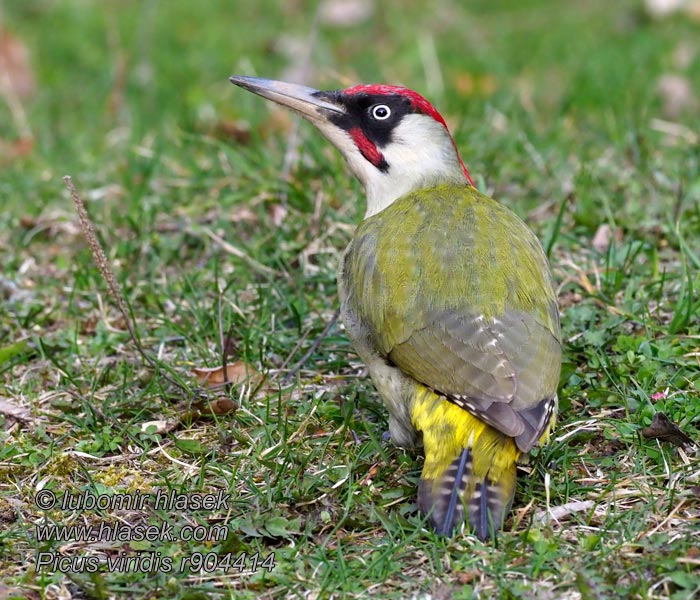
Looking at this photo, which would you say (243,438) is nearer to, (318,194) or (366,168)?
(366,168)

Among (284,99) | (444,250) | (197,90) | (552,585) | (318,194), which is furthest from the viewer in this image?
(197,90)

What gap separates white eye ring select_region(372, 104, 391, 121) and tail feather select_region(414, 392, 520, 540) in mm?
1279

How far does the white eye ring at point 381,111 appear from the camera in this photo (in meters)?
3.87

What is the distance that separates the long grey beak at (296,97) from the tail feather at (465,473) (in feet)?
4.40

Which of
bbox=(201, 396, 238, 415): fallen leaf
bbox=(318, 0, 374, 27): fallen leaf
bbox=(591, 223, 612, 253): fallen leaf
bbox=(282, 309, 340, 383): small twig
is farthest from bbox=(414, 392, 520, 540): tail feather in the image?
bbox=(318, 0, 374, 27): fallen leaf

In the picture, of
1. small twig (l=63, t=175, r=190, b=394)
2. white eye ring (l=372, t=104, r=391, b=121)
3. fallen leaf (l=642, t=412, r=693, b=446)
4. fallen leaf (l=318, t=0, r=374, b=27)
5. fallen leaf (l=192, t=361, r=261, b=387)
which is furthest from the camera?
fallen leaf (l=318, t=0, r=374, b=27)

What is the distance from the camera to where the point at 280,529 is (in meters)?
2.93

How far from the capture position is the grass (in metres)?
2.81

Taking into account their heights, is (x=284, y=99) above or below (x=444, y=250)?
above

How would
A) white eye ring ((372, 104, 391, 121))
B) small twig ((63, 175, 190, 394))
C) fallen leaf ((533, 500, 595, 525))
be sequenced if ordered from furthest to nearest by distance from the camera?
white eye ring ((372, 104, 391, 121))
small twig ((63, 175, 190, 394))
fallen leaf ((533, 500, 595, 525))

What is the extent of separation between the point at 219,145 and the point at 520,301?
7.89 ft

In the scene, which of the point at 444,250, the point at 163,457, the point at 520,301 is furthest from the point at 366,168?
the point at 163,457

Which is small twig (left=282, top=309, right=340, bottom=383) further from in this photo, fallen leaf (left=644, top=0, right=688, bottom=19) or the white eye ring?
fallen leaf (left=644, top=0, right=688, bottom=19)

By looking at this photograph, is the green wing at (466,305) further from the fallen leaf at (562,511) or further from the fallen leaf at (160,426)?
the fallen leaf at (160,426)
